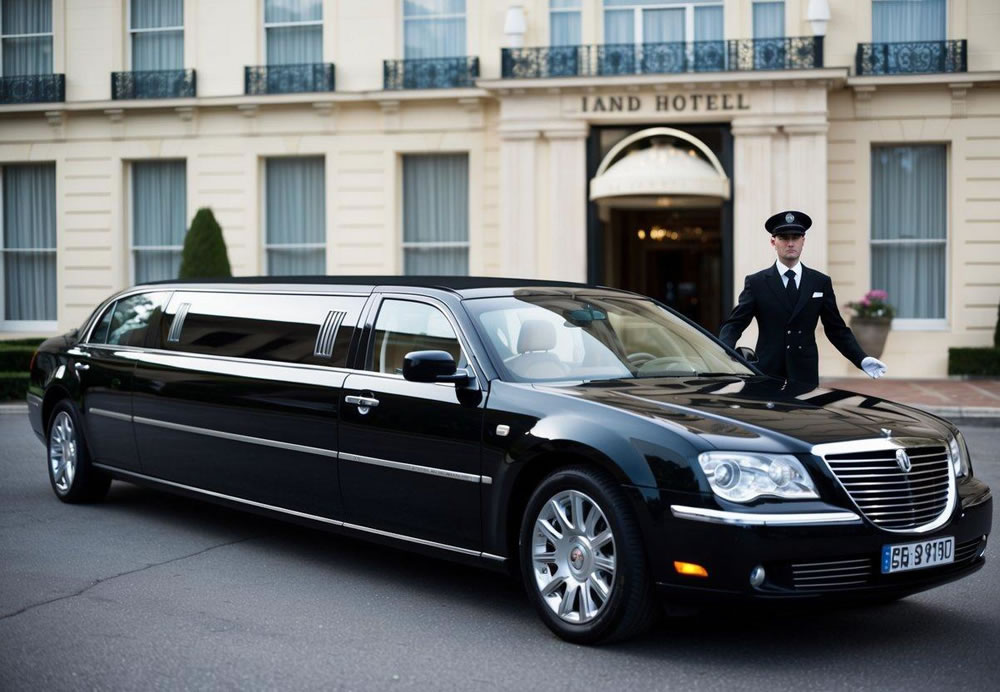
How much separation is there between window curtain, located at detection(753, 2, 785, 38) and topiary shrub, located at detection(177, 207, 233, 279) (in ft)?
34.6

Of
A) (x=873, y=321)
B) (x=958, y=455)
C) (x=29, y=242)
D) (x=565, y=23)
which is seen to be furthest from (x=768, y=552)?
(x=29, y=242)

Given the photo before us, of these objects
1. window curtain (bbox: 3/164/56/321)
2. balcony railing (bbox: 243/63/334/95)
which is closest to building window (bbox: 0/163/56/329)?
window curtain (bbox: 3/164/56/321)

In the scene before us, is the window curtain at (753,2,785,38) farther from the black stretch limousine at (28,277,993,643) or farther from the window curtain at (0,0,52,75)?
the black stretch limousine at (28,277,993,643)

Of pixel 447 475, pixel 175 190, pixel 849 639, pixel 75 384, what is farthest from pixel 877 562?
pixel 175 190

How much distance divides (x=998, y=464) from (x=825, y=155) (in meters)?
10.9

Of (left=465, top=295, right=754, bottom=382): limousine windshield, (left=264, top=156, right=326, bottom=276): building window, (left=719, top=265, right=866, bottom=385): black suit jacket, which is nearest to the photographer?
(left=465, top=295, right=754, bottom=382): limousine windshield

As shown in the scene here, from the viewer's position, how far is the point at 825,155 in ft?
70.1

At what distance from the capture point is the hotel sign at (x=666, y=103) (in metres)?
21.4

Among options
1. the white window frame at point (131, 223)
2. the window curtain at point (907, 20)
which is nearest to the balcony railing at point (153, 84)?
the white window frame at point (131, 223)

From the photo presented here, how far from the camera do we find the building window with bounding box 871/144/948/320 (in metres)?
22.5

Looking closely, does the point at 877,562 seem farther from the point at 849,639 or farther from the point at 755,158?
the point at 755,158

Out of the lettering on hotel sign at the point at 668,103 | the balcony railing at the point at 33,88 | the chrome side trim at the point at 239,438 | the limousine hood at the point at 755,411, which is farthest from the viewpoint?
the balcony railing at the point at 33,88

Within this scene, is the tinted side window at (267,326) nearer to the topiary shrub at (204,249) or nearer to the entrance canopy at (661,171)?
the entrance canopy at (661,171)

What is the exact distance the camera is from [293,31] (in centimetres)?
2439
